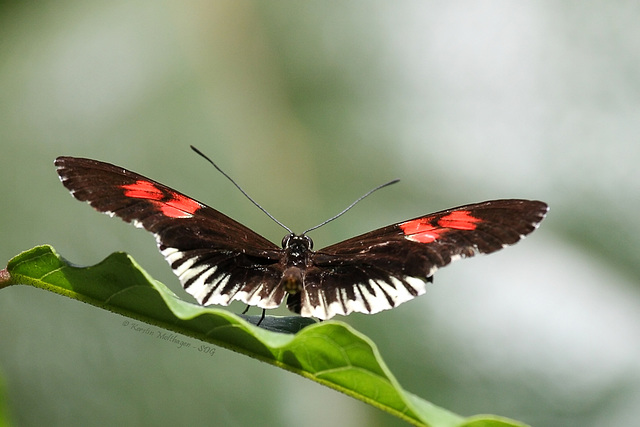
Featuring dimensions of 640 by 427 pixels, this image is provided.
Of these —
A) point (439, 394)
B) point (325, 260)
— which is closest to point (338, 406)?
point (439, 394)

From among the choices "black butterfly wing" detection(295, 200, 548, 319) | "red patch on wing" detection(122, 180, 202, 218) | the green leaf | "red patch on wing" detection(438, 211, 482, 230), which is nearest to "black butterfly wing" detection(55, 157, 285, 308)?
"red patch on wing" detection(122, 180, 202, 218)

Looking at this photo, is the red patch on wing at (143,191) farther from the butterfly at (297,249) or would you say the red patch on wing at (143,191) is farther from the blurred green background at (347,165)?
the blurred green background at (347,165)

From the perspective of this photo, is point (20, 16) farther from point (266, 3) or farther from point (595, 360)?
point (595, 360)

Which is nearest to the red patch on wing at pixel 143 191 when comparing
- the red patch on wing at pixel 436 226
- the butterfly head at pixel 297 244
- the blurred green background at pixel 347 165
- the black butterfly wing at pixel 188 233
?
the black butterfly wing at pixel 188 233

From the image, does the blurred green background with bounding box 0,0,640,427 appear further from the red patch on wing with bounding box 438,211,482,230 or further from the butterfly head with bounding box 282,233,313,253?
the red patch on wing with bounding box 438,211,482,230

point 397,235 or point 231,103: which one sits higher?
point 231,103

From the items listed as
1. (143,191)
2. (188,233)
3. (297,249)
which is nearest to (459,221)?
(297,249)
